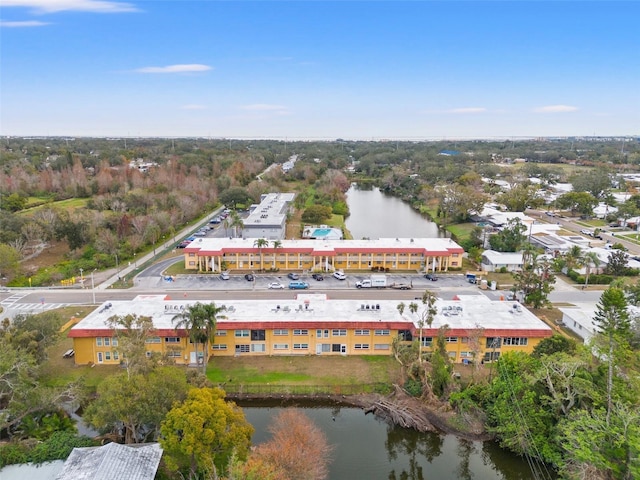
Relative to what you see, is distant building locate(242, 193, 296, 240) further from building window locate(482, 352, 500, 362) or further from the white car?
building window locate(482, 352, 500, 362)

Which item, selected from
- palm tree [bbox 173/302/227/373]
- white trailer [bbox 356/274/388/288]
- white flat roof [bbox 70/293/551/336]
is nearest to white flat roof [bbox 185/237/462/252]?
white trailer [bbox 356/274/388/288]

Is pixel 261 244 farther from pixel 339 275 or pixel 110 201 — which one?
pixel 110 201

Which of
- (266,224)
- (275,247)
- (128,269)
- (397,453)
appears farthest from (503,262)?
(128,269)

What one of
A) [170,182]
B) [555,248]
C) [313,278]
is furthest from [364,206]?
[313,278]

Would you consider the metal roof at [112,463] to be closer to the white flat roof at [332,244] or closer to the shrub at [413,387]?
the shrub at [413,387]

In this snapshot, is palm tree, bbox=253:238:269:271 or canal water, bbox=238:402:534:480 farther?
palm tree, bbox=253:238:269:271

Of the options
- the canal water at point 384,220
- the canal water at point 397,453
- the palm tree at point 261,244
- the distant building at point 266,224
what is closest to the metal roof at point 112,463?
the canal water at point 397,453
